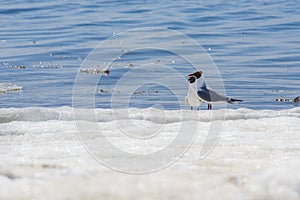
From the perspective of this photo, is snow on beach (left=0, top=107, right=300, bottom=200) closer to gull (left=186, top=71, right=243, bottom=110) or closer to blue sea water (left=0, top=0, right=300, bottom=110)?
gull (left=186, top=71, right=243, bottom=110)

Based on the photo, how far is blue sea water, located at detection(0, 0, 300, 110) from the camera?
28.7 ft

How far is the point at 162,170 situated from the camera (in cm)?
313

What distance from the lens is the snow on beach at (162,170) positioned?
2.59 meters

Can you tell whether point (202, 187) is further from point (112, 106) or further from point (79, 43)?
point (79, 43)

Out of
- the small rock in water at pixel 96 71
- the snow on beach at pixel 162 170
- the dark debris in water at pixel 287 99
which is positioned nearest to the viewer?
the snow on beach at pixel 162 170

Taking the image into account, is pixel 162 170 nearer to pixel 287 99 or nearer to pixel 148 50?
pixel 287 99

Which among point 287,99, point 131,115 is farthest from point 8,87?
point 131,115

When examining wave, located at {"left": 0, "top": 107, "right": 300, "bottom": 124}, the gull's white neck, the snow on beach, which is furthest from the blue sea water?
the snow on beach

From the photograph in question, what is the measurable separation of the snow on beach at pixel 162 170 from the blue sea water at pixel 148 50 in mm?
2151

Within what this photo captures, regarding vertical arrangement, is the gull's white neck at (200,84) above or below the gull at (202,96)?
above

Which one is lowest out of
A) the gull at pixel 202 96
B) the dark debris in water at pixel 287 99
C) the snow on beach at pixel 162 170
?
the dark debris in water at pixel 287 99

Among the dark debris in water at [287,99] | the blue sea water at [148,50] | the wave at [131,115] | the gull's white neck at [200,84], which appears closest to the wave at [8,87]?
the blue sea water at [148,50]

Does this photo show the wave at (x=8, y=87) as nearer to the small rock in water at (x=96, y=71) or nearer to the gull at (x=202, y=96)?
the small rock in water at (x=96, y=71)

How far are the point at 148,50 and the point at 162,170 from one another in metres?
9.46
